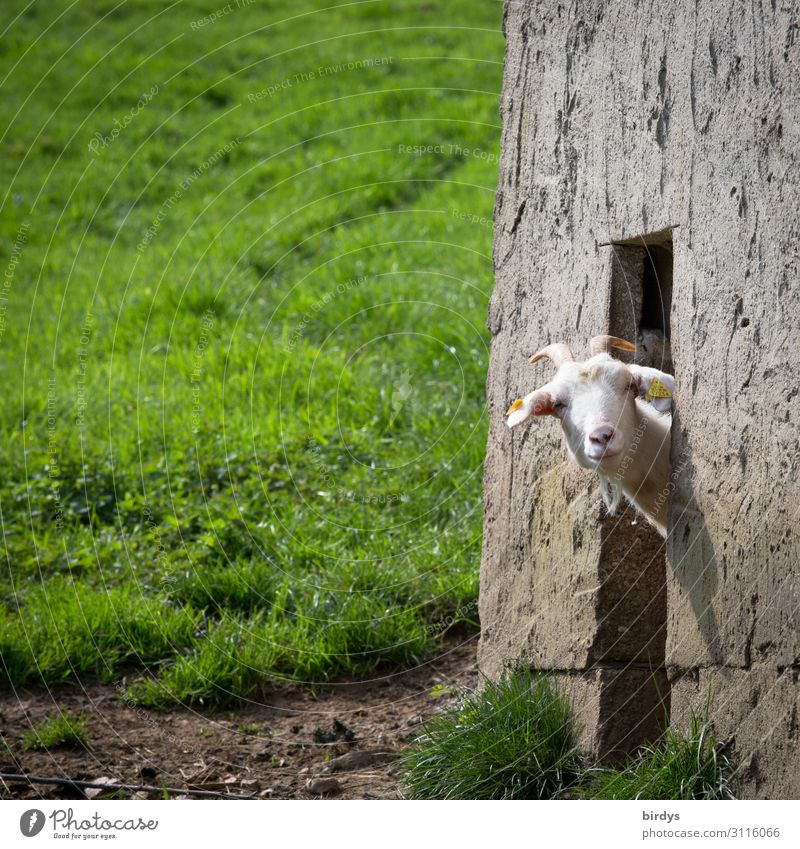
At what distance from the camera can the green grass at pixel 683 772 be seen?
3.43 metres

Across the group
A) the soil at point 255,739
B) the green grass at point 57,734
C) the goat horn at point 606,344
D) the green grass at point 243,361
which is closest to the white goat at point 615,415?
the goat horn at point 606,344

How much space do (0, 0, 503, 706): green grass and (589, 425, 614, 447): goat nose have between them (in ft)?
7.88

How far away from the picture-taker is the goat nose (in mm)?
3451

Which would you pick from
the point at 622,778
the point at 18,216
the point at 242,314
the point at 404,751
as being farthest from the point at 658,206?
the point at 18,216

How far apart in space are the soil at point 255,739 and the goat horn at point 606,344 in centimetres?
202

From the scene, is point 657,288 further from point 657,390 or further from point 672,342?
point 657,390

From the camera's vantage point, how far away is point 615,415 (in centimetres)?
354

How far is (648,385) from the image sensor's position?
3.59 m

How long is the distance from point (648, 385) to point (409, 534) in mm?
2900

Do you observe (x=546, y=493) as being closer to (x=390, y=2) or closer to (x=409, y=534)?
(x=409, y=534)

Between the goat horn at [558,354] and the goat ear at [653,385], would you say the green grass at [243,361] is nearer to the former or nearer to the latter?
the goat horn at [558,354]

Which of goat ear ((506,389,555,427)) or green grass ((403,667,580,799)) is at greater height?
goat ear ((506,389,555,427))

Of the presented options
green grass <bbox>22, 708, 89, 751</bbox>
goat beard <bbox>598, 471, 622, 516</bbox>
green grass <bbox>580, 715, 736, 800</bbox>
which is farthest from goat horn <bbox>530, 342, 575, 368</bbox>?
green grass <bbox>22, 708, 89, 751</bbox>

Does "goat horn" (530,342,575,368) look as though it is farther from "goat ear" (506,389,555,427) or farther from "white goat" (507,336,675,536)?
"goat ear" (506,389,555,427)
